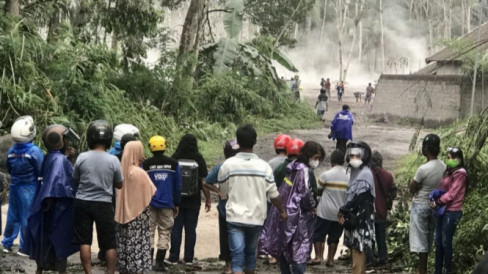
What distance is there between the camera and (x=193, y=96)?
2408 centimetres

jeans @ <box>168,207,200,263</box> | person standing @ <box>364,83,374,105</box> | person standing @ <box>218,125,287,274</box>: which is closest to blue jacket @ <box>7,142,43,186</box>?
jeans @ <box>168,207,200,263</box>

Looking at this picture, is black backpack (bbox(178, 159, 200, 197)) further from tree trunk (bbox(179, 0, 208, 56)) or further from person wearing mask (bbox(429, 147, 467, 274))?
tree trunk (bbox(179, 0, 208, 56))

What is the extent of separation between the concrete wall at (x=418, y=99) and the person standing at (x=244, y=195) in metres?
19.2

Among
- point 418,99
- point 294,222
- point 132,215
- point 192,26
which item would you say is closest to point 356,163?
point 294,222

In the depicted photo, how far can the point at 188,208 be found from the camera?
29.2 ft

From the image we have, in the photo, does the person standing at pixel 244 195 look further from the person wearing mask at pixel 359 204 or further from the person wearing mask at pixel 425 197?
the person wearing mask at pixel 425 197

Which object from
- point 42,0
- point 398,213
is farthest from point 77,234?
point 42,0

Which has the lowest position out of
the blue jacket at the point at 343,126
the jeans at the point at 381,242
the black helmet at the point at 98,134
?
the jeans at the point at 381,242

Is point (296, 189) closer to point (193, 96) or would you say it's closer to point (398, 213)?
point (398, 213)

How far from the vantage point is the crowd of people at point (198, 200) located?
7.01m

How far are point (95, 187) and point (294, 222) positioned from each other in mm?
1862

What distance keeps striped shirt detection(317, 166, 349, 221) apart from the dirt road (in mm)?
738

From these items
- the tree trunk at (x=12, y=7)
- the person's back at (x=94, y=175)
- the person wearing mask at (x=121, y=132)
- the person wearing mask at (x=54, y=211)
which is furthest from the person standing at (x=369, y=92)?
the person's back at (x=94, y=175)

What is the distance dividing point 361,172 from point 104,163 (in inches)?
99.0
